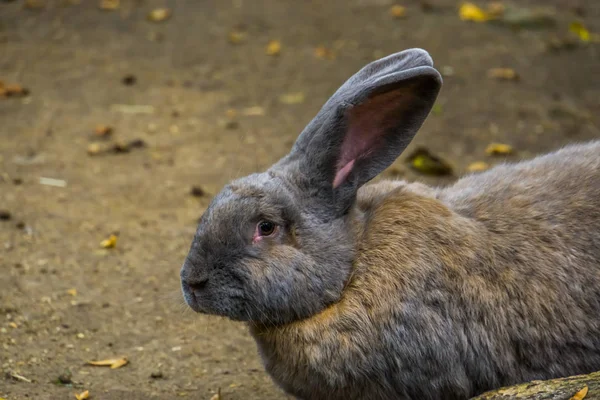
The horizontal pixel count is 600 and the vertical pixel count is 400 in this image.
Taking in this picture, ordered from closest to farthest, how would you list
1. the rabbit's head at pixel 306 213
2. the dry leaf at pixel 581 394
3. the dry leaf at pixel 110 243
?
the dry leaf at pixel 581 394 → the rabbit's head at pixel 306 213 → the dry leaf at pixel 110 243

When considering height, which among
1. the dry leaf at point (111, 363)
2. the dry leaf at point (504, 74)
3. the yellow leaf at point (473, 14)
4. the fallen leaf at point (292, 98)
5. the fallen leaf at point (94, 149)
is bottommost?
the fallen leaf at point (94, 149)

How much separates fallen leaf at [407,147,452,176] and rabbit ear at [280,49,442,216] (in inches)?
132

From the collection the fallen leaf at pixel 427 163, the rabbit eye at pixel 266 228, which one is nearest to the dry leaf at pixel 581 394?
the rabbit eye at pixel 266 228

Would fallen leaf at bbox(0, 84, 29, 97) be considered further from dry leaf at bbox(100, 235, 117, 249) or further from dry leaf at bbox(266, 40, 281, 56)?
dry leaf at bbox(100, 235, 117, 249)

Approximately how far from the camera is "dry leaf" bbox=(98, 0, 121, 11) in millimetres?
11875

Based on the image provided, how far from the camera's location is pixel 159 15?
11633 mm

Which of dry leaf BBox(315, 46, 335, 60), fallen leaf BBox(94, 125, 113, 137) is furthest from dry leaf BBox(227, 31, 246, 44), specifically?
fallen leaf BBox(94, 125, 113, 137)

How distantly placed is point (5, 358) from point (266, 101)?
4848mm

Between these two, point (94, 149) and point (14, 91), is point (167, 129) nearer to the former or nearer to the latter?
point (94, 149)

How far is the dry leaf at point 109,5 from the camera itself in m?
11.9

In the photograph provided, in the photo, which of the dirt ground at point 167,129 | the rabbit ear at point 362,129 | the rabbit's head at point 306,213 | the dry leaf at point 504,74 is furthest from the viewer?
the dry leaf at point 504,74

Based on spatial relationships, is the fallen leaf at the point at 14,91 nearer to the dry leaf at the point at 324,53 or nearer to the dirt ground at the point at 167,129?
the dirt ground at the point at 167,129

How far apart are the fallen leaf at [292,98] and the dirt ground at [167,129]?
22 millimetres

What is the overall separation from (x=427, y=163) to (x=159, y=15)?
5076mm
